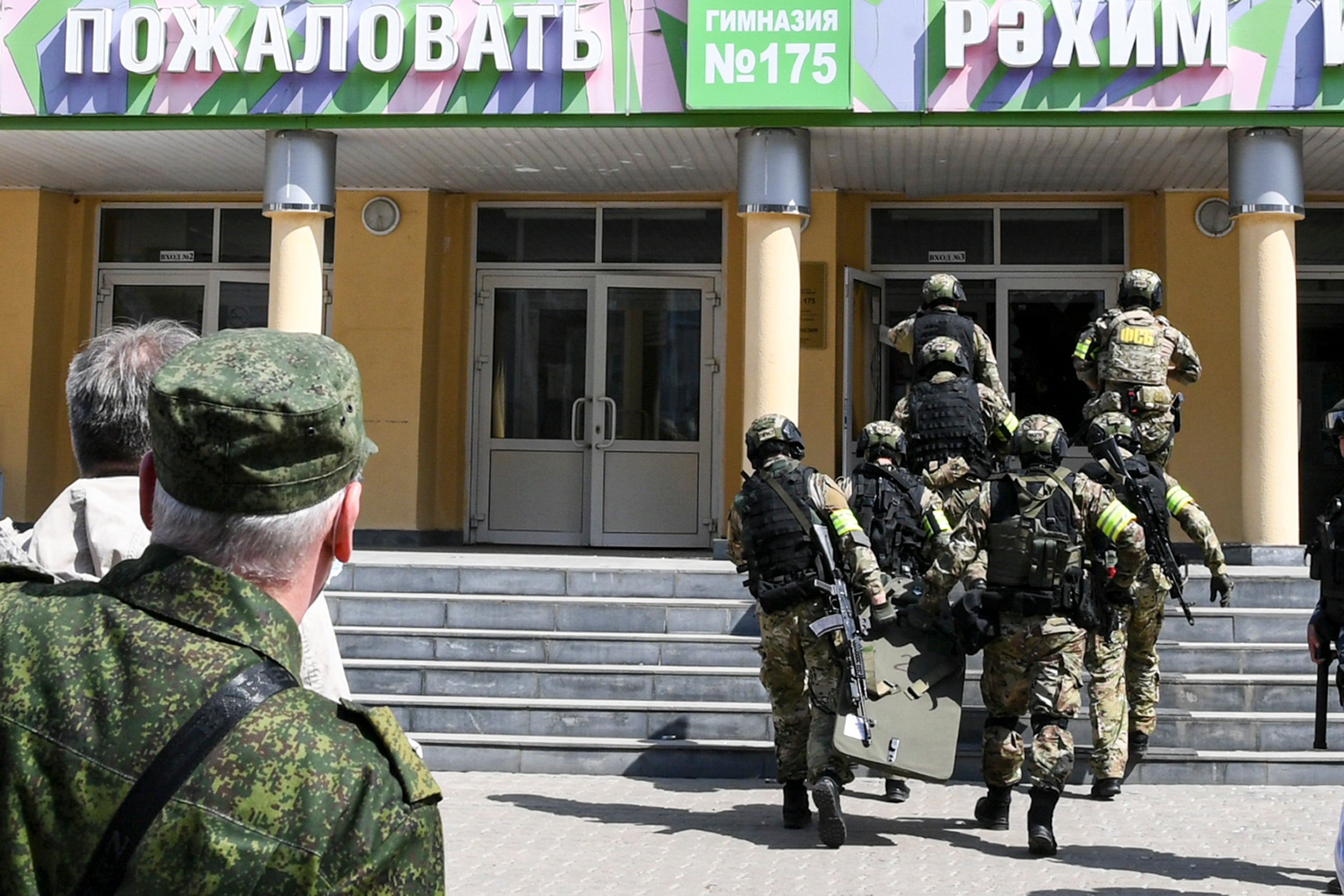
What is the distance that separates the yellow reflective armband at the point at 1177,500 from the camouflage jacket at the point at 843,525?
1689mm

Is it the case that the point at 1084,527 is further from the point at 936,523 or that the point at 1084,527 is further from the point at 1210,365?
the point at 1210,365

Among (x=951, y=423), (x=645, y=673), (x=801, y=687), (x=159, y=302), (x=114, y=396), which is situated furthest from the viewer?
(x=159, y=302)

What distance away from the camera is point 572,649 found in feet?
28.1

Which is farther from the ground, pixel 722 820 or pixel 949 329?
pixel 949 329

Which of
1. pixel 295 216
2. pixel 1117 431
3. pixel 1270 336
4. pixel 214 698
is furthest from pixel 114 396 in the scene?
pixel 1270 336

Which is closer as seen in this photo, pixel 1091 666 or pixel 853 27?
pixel 1091 666

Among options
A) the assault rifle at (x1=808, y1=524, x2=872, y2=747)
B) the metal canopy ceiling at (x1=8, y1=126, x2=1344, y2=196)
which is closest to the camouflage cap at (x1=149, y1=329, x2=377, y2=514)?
the assault rifle at (x1=808, y1=524, x2=872, y2=747)

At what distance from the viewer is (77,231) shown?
12.7m

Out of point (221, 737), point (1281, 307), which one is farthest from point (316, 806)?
point (1281, 307)

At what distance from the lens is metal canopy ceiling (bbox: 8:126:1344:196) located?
10.0m

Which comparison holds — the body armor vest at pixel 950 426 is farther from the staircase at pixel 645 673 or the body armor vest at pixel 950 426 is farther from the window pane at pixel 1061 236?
the window pane at pixel 1061 236

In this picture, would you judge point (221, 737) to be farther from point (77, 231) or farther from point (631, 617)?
point (77, 231)

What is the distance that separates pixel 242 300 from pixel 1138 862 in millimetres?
9319

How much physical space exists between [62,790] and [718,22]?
869 cm
